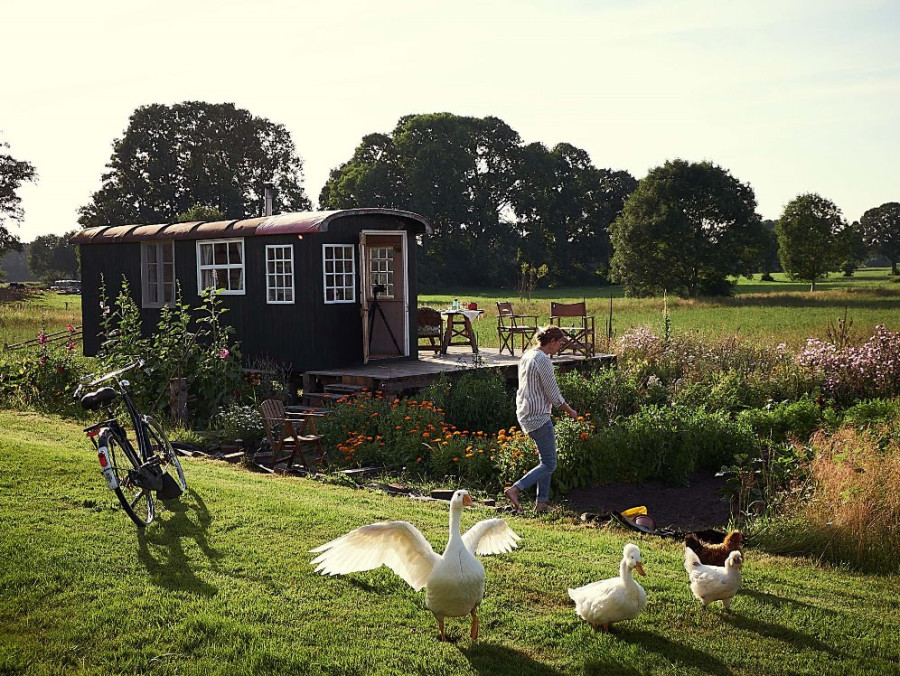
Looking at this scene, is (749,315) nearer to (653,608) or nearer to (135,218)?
(653,608)

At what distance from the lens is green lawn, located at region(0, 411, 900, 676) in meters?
4.40

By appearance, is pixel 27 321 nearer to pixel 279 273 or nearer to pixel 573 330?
pixel 279 273

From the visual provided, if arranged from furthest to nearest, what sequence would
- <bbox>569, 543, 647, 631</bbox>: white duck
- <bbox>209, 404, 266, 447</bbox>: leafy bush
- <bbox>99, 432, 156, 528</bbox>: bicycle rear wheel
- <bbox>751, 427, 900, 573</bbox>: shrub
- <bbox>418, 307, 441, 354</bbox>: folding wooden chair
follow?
1. <bbox>418, 307, 441, 354</bbox>: folding wooden chair
2. <bbox>209, 404, 266, 447</bbox>: leafy bush
3. <bbox>751, 427, 900, 573</bbox>: shrub
4. <bbox>99, 432, 156, 528</bbox>: bicycle rear wheel
5. <bbox>569, 543, 647, 631</bbox>: white duck

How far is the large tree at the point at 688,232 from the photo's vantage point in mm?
44344

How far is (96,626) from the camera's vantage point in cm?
464

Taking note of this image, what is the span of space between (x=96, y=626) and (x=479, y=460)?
495 centimetres

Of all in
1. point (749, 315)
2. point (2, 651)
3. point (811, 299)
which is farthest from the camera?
point (811, 299)

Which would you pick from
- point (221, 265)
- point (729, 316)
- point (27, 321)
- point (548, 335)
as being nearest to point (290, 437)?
point (548, 335)

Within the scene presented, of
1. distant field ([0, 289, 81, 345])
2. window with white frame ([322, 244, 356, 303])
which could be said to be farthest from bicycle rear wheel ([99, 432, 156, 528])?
distant field ([0, 289, 81, 345])

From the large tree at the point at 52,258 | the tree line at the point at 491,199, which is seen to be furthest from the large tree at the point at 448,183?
the large tree at the point at 52,258

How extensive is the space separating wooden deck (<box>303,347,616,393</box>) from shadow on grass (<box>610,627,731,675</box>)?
330 inches

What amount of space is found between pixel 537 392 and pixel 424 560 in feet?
10.0

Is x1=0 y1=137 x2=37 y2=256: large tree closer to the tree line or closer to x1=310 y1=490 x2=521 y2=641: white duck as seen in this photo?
the tree line

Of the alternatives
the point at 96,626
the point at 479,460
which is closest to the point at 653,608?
the point at 96,626
